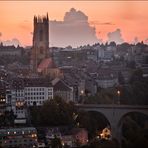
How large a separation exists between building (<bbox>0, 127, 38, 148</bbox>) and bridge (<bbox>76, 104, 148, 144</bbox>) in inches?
174

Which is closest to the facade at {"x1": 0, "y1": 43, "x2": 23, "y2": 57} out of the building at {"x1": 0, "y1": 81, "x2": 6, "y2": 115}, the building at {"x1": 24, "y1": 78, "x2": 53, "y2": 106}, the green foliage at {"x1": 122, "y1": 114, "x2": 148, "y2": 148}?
the building at {"x1": 24, "y1": 78, "x2": 53, "y2": 106}

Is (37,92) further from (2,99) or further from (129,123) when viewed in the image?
(129,123)

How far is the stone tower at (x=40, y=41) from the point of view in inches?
1210

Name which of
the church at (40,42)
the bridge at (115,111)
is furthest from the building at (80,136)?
the church at (40,42)

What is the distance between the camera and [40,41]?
3073cm

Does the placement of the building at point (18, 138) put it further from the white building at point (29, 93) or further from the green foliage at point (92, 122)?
the white building at point (29, 93)

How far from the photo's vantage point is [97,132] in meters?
20.1

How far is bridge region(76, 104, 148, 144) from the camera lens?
21016 mm

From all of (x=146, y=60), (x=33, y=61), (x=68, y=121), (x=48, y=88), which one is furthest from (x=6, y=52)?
(x=68, y=121)

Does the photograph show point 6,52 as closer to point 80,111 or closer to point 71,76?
point 71,76

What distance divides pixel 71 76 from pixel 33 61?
97.6 inches

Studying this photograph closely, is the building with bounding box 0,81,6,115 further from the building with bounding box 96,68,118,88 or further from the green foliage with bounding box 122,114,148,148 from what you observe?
the building with bounding box 96,68,118,88

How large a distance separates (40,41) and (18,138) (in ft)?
46.1

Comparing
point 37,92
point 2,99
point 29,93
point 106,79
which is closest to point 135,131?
point 37,92
